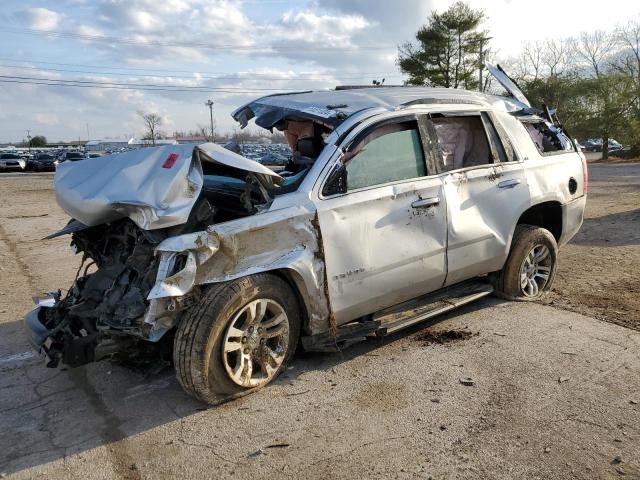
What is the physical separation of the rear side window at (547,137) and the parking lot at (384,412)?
1680mm

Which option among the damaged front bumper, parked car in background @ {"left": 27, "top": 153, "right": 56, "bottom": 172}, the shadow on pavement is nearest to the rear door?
the shadow on pavement

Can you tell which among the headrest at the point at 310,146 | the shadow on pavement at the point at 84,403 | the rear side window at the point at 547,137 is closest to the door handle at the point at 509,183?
the rear side window at the point at 547,137

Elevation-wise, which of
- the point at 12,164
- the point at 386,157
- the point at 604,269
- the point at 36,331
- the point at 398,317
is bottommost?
the point at 604,269

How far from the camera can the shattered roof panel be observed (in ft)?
14.0

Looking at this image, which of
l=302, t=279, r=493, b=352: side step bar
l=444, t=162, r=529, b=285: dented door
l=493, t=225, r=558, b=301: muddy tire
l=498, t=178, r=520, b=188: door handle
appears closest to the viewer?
l=302, t=279, r=493, b=352: side step bar

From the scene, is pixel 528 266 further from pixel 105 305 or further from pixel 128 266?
pixel 105 305

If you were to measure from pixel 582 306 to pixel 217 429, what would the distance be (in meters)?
3.82

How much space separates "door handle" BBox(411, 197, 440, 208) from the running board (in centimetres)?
83

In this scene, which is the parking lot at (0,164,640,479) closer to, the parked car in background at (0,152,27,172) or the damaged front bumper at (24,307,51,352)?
the damaged front bumper at (24,307,51,352)

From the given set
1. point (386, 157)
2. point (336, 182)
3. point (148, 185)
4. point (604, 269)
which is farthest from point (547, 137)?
point (148, 185)

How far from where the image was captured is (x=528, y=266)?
543 cm

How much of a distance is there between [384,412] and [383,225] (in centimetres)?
134

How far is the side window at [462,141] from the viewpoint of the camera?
4.63 m

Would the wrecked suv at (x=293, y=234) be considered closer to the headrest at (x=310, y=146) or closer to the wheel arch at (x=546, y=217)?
the headrest at (x=310, y=146)
